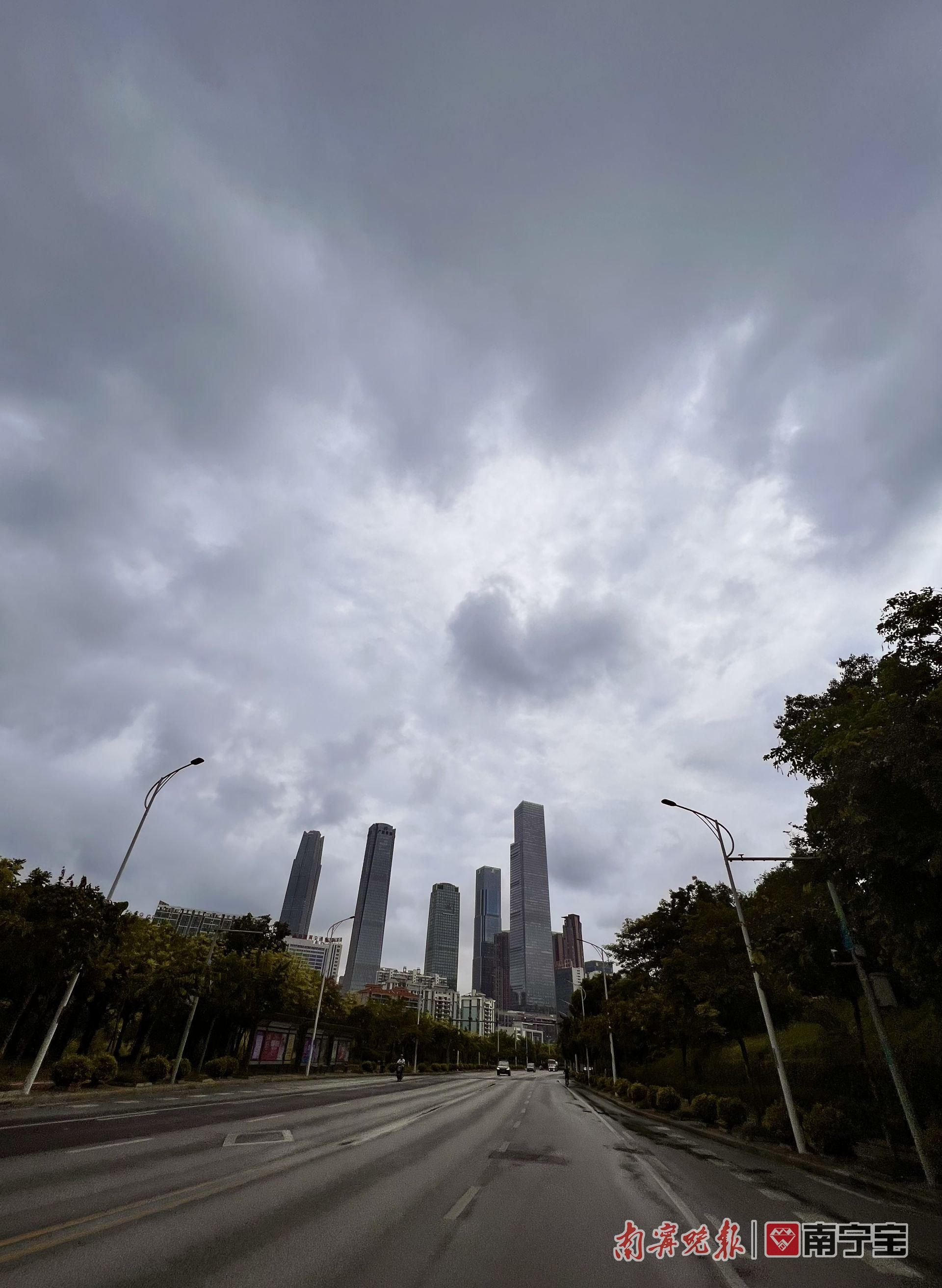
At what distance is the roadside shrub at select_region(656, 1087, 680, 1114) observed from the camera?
3269 cm

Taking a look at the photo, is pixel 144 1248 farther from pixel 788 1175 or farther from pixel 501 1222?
pixel 788 1175

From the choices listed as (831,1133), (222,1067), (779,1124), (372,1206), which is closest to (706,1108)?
(779,1124)

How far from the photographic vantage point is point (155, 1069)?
3338 centimetres

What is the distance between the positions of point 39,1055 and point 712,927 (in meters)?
29.7

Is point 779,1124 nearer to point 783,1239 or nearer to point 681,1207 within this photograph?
point 681,1207

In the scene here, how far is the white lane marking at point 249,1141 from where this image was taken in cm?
1501

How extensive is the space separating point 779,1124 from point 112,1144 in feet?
66.0

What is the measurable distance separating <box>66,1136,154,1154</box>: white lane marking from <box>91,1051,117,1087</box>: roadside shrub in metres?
17.1

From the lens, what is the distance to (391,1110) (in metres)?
26.3

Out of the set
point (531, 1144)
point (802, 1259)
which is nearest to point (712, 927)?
point (531, 1144)

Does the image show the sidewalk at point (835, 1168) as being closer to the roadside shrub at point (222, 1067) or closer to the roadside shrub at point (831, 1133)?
the roadside shrub at point (831, 1133)

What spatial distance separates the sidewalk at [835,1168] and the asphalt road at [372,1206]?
1.95 feet

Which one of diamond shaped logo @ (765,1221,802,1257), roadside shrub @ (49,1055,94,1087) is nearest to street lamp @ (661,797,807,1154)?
diamond shaped logo @ (765,1221,802,1257)

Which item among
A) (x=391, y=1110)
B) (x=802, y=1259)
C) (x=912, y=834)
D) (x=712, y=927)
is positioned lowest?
(x=802, y=1259)
